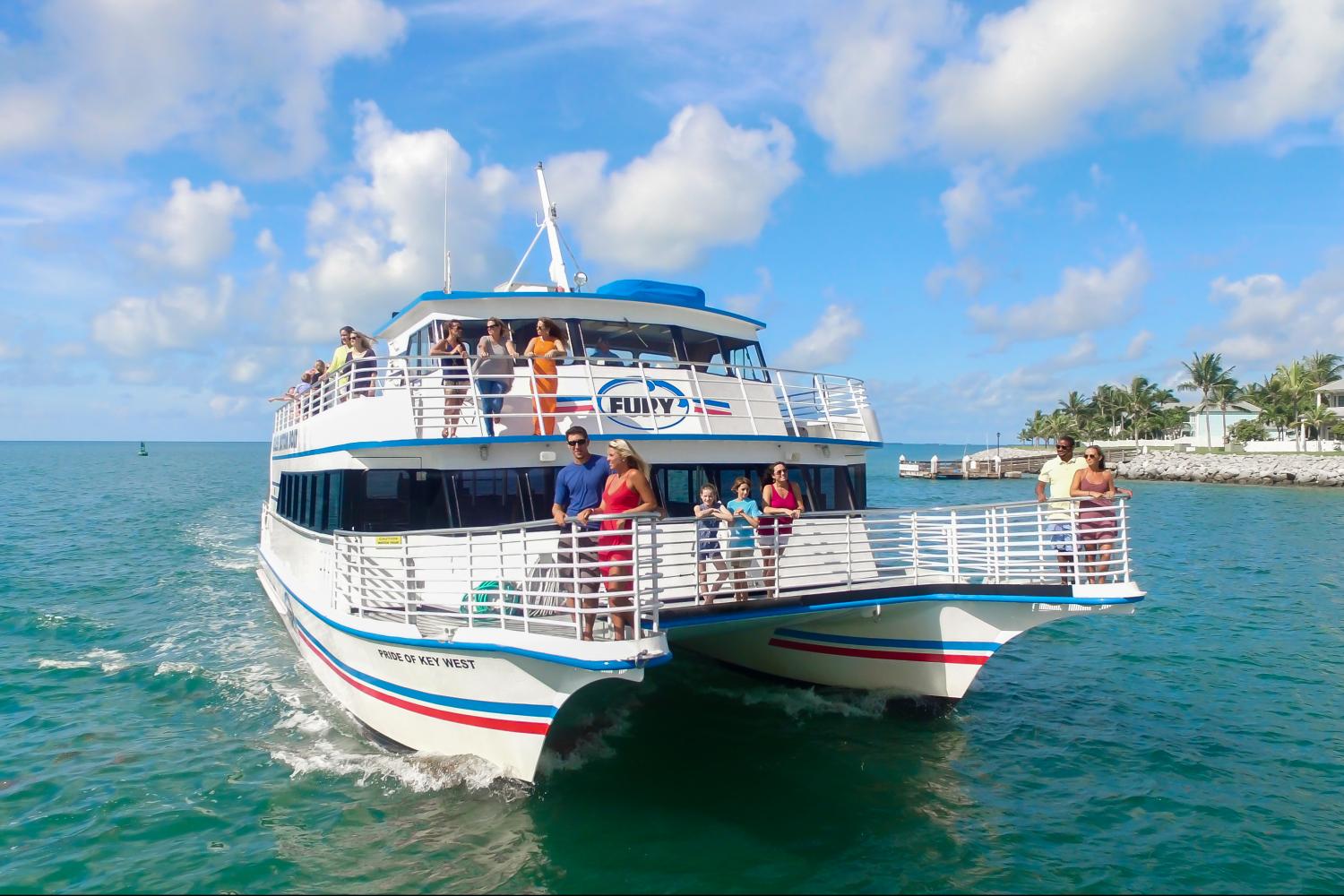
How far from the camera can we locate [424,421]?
31.4 ft

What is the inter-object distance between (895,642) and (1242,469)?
60708 mm

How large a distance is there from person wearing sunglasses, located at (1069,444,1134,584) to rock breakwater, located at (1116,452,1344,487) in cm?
5577

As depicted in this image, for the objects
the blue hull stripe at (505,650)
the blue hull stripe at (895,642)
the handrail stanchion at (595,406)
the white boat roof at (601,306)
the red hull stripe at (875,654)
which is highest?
the white boat roof at (601,306)

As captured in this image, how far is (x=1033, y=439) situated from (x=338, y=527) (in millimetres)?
105644

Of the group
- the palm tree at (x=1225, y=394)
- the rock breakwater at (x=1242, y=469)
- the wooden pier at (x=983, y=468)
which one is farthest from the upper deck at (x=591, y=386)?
the palm tree at (x=1225, y=394)

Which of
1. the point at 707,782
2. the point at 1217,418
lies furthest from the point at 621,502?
the point at 1217,418

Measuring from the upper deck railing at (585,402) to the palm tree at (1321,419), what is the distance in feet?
247

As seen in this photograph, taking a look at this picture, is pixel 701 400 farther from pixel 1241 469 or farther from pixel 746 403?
pixel 1241 469

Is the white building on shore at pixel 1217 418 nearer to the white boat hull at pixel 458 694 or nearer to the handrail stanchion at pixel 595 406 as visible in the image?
the handrail stanchion at pixel 595 406

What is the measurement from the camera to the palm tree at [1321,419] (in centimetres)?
6988

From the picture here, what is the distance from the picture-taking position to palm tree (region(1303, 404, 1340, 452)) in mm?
69875

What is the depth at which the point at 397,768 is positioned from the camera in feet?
26.3

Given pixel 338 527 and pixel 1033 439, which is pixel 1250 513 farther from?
pixel 1033 439

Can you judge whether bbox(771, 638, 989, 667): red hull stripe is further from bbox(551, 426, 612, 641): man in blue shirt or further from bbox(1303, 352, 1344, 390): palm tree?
bbox(1303, 352, 1344, 390): palm tree
